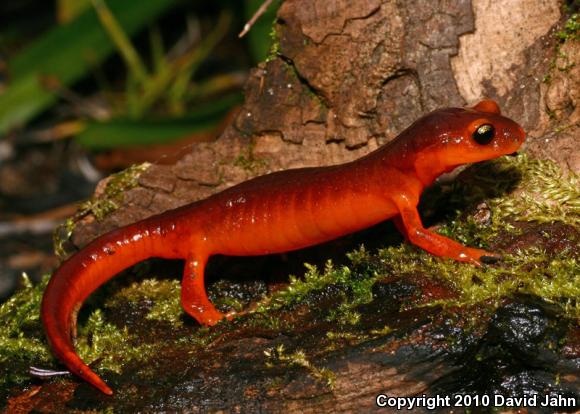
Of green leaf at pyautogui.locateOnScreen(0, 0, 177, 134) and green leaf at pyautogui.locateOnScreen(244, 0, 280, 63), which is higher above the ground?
green leaf at pyautogui.locateOnScreen(0, 0, 177, 134)

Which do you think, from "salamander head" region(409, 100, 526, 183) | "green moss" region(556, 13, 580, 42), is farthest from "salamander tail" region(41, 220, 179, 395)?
"green moss" region(556, 13, 580, 42)

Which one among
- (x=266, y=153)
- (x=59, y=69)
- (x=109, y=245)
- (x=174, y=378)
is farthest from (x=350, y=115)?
(x=59, y=69)

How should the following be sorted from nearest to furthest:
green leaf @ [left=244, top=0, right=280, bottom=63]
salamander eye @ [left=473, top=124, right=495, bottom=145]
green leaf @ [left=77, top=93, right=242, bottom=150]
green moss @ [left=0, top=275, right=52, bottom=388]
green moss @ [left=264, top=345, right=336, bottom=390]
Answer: green moss @ [left=264, top=345, right=336, bottom=390] < salamander eye @ [left=473, top=124, right=495, bottom=145] < green moss @ [left=0, top=275, right=52, bottom=388] < green leaf @ [left=244, top=0, right=280, bottom=63] < green leaf @ [left=77, top=93, right=242, bottom=150]

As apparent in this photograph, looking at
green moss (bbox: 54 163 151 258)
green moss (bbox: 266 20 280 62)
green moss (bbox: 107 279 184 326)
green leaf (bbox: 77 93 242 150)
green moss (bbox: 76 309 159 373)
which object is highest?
green leaf (bbox: 77 93 242 150)

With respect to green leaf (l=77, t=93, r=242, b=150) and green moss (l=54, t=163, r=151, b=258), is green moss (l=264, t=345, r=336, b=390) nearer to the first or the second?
green moss (l=54, t=163, r=151, b=258)

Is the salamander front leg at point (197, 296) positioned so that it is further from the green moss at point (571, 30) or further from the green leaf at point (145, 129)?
the green leaf at point (145, 129)

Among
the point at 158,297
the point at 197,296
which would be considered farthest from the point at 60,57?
the point at 197,296
